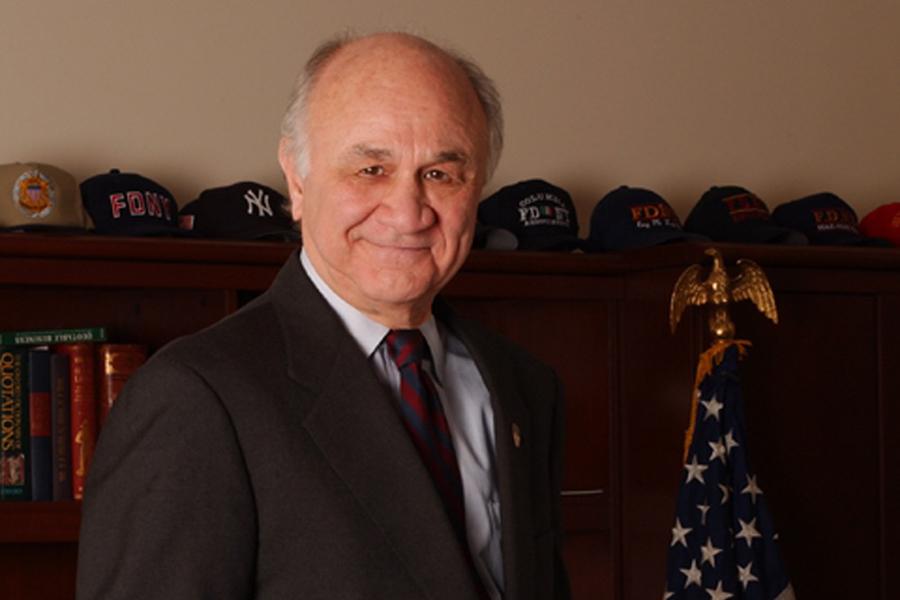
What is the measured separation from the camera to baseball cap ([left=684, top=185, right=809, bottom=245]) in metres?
3.18

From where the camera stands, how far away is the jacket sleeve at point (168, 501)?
1131 millimetres

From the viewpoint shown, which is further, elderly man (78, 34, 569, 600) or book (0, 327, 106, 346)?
book (0, 327, 106, 346)

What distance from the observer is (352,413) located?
130 centimetres

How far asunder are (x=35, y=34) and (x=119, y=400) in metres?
1.94

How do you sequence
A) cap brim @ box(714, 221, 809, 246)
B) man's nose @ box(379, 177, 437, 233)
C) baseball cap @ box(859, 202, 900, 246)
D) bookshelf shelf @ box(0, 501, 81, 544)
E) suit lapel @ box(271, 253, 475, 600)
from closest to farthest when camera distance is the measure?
1. suit lapel @ box(271, 253, 475, 600)
2. man's nose @ box(379, 177, 437, 233)
3. bookshelf shelf @ box(0, 501, 81, 544)
4. cap brim @ box(714, 221, 809, 246)
5. baseball cap @ box(859, 202, 900, 246)

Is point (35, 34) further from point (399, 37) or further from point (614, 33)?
point (399, 37)

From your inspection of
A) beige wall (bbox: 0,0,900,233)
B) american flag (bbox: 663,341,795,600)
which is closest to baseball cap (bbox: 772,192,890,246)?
beige wall (bbox: 0,0,900,233)

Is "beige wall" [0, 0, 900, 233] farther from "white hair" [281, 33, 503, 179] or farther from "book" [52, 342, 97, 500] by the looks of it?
"white hair" [281, 33, 503, 179]

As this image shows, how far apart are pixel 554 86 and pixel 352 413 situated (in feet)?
7.42

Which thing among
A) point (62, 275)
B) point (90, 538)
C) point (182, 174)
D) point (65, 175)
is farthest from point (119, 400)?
point (182, 174)

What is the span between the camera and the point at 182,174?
3.01m

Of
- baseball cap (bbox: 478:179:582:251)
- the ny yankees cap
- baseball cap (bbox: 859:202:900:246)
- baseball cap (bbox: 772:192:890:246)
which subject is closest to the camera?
the ny yankees cap

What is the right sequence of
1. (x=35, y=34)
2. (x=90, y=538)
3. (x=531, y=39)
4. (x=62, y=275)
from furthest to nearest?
(x=531, y=39), (x=35, y=34), (x=62, y=275), (x=90, y=538)

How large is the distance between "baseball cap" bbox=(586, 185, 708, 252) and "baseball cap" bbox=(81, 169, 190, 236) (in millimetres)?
1035
